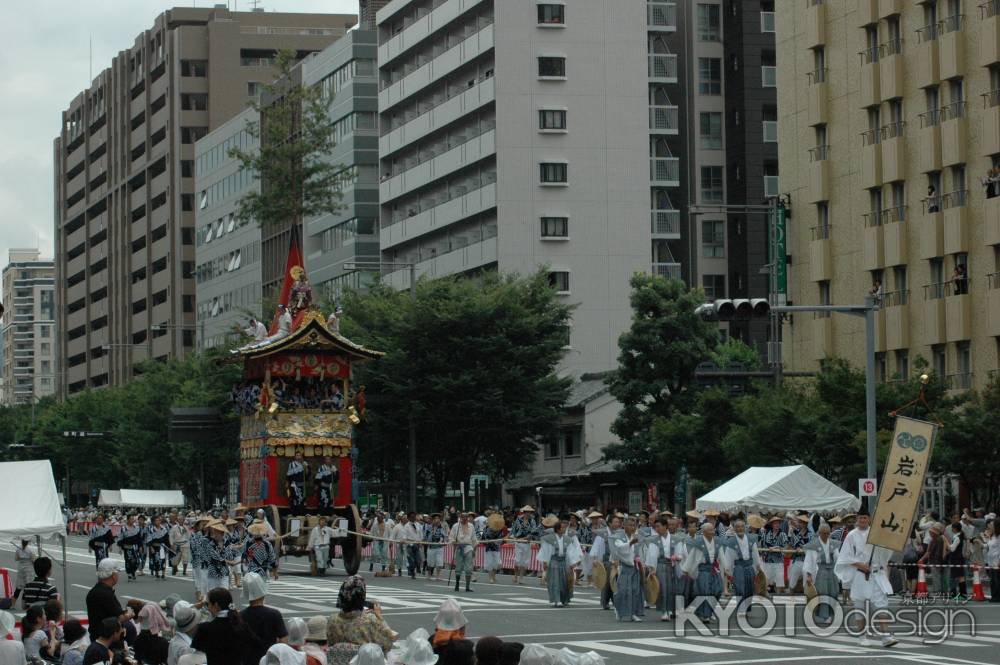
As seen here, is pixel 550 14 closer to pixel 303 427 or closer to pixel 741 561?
pixel 303 427

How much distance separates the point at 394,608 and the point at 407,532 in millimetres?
13462

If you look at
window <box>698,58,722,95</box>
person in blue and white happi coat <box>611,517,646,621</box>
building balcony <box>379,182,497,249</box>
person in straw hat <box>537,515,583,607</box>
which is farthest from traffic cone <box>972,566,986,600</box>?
window <box>698,58,722,95</box>

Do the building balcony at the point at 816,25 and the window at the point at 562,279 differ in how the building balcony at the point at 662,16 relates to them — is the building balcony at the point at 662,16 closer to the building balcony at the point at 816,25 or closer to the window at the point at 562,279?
the window at the point at 562,279

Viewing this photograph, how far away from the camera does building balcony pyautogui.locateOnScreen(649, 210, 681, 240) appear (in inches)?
3132

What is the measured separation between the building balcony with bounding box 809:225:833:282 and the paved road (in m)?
21.2

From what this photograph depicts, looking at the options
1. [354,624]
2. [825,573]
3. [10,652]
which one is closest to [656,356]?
[825,573]

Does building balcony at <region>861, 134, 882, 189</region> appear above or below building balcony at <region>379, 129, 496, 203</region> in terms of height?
below

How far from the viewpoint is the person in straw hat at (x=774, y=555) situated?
34.6 m

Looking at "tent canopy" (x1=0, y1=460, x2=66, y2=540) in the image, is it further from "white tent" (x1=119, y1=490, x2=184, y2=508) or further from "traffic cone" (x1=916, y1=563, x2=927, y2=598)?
"white tent" (x1=119, y1=490, x2=184, y2=508)

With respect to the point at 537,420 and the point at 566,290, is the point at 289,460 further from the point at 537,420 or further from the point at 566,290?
the point at 566,290

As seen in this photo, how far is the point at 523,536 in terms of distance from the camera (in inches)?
1704

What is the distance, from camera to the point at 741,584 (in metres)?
29.6

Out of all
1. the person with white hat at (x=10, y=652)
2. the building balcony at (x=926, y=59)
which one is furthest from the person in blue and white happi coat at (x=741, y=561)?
the building balcony at (x=926, y=59)

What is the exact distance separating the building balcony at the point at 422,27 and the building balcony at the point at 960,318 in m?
33.4
